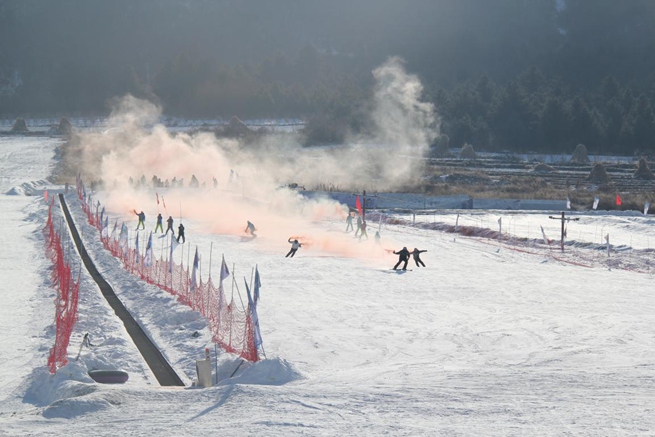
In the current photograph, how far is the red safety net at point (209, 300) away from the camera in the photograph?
1939 centimetres

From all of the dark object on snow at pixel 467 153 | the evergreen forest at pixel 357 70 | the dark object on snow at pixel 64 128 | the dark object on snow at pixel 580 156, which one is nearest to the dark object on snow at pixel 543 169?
the dark object on snow at pixel 580 156

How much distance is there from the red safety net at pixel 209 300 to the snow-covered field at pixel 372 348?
453 mm

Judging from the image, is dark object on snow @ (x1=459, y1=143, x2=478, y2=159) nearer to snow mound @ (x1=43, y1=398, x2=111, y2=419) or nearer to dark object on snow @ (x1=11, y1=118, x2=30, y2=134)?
dark object on snow @ (x1=11, y1=118, x2=30, y2=134)

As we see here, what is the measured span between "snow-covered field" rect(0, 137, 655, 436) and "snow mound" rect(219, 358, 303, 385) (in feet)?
0.11

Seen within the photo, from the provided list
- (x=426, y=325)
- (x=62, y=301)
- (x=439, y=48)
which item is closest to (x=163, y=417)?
(x=426, y=325)

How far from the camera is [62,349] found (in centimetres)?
1877

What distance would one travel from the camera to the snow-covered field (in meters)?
14.1

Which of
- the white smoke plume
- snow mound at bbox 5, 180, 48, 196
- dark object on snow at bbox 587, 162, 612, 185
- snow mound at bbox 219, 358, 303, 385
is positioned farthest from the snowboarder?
dark object on snow at bbox 587, 162, 612, 185

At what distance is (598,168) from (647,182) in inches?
162

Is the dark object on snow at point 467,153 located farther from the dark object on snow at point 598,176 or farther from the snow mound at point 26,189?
the snow mound at point 26,189

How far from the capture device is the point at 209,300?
77.6 feet

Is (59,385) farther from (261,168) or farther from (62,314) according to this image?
(261,168)

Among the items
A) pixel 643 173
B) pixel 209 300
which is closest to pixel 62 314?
pixel 209 300

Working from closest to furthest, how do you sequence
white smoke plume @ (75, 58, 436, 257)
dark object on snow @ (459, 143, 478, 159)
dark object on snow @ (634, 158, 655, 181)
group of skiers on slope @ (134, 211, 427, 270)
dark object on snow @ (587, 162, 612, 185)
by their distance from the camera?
group of skiers on slope @ (134, 211, 427, 270) < white smoke plume @ (75, 58, 436, 257) < dark object on snow @ (587, 162, 612, 185) < dark object on snow @ (634, 158, 655, 181) < dark object on snow @ (459, 143, 478, 159)
